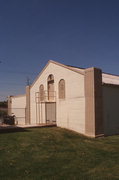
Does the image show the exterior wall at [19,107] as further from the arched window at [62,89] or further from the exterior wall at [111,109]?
the exterior wall at [111,109]

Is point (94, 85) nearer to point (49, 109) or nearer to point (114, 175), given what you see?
point (49, 109)

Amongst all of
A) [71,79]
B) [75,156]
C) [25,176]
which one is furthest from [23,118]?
[25,176]

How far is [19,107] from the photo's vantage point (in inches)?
1061

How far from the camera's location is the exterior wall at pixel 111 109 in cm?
1512

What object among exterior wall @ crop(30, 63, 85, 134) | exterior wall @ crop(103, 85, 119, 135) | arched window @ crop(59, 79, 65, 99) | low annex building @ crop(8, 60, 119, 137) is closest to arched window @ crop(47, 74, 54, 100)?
low annex building @ crop(8, 60, 119, 137)

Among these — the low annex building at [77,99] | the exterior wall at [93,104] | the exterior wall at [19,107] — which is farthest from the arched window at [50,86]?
the exterior wall at [19,107]

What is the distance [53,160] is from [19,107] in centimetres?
1934

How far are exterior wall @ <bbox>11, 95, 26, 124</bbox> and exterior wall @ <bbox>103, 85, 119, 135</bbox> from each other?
12.7 meters

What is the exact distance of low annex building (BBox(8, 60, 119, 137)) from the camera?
1439 centimetres

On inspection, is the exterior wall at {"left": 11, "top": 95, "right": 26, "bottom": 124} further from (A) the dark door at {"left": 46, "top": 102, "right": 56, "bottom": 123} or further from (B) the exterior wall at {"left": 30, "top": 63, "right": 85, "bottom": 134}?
(B) the exterior wall at {"left": 30, "top": 63, "right": 85, "bottom": 134}

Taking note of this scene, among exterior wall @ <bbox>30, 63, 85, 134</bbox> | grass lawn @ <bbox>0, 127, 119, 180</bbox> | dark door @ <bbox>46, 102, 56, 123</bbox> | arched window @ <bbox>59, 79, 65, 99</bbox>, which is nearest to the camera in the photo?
grass lawn @ <bbox>0, 127, 119, 180</bbox>

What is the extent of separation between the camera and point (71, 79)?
654 inches

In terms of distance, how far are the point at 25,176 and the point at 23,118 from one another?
18977 millimetres

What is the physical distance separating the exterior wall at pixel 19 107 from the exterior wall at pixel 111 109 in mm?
12727
